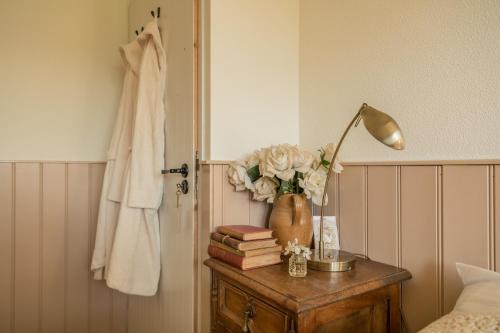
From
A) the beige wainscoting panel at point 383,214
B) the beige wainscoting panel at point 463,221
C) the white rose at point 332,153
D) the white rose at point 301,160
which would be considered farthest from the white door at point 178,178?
the beige wainscoting panel at point 463,221

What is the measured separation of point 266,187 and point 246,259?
0.29 metres

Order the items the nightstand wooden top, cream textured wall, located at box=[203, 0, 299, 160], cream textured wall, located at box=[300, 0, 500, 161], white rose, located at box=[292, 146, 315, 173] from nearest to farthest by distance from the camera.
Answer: the nightstand wooden top → cream textured wall, located at box=[300, 0, 500, 161] → white rose, located at box=[292, 146, 315, 173] → cream textured wall, located at box=[203, 0, 299, 160]

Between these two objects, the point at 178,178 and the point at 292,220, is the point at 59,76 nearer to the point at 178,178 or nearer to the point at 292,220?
the point at 178,178

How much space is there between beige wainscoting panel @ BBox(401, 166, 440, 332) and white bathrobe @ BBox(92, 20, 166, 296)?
1.00 m

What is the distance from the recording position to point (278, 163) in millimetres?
1063

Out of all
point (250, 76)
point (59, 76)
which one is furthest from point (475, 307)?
point (59, 76)

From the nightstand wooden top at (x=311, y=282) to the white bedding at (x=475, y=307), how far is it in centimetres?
19

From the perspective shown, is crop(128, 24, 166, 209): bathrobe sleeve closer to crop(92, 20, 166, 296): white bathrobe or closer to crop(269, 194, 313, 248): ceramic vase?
crop(92, 20, 166, 296): white bathrobe

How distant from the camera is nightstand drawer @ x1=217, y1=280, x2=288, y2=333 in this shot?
0.81 m

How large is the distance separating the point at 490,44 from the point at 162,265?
143cm

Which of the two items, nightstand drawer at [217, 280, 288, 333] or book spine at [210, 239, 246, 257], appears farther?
book spine at [210, 239, 246, 257]

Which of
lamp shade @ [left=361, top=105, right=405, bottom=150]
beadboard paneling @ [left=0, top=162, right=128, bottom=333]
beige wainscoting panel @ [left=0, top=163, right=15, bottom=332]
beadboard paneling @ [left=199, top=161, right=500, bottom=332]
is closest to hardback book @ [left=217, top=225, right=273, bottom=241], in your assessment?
beadboard paneling @ [left=199, top=161, right=500, bottom=332]

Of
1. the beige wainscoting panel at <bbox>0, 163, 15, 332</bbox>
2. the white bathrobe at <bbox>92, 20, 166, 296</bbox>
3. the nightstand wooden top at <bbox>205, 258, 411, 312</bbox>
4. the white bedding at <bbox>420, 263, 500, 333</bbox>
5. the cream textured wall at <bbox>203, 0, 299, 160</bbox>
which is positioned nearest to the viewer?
the white bedding at <bbox>420, 263, 500, 333</bbox>

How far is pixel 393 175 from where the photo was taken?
1039mm
